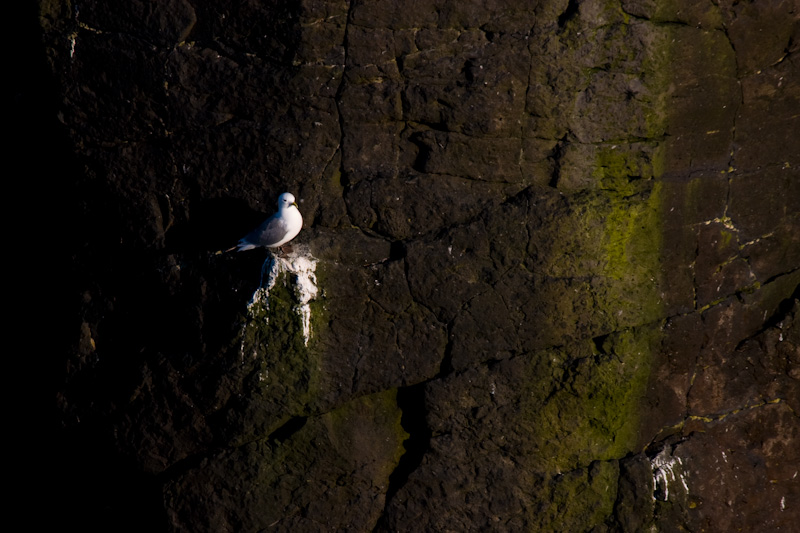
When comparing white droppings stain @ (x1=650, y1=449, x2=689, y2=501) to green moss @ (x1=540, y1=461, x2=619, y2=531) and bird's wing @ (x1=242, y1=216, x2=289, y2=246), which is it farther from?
bird's wing @ (x1=242, y1=216, x2=289, y2=246)

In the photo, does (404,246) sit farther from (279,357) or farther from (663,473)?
(663,473)

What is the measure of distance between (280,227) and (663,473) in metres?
2.44

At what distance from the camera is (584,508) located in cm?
405

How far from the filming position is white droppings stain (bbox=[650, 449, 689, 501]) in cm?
412

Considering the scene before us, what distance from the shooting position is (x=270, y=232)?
3578 millimetres

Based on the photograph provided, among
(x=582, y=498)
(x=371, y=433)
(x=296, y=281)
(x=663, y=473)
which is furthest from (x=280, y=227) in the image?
(x=663, y=473)

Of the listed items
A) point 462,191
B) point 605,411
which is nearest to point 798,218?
point 605,411

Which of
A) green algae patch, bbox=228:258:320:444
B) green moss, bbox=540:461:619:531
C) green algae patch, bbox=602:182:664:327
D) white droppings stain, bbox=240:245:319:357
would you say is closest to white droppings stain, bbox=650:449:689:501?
green moss, bbox=540:461:619:531

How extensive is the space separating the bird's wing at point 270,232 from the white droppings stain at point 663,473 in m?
2.33

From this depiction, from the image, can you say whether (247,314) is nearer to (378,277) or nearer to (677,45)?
(378,277)

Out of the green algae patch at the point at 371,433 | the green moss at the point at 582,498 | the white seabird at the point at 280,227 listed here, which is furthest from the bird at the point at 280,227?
the green moss at the point at 582,498

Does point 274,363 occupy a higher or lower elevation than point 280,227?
lower

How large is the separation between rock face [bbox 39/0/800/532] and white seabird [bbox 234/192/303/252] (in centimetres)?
9

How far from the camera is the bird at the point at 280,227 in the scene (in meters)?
3.57
